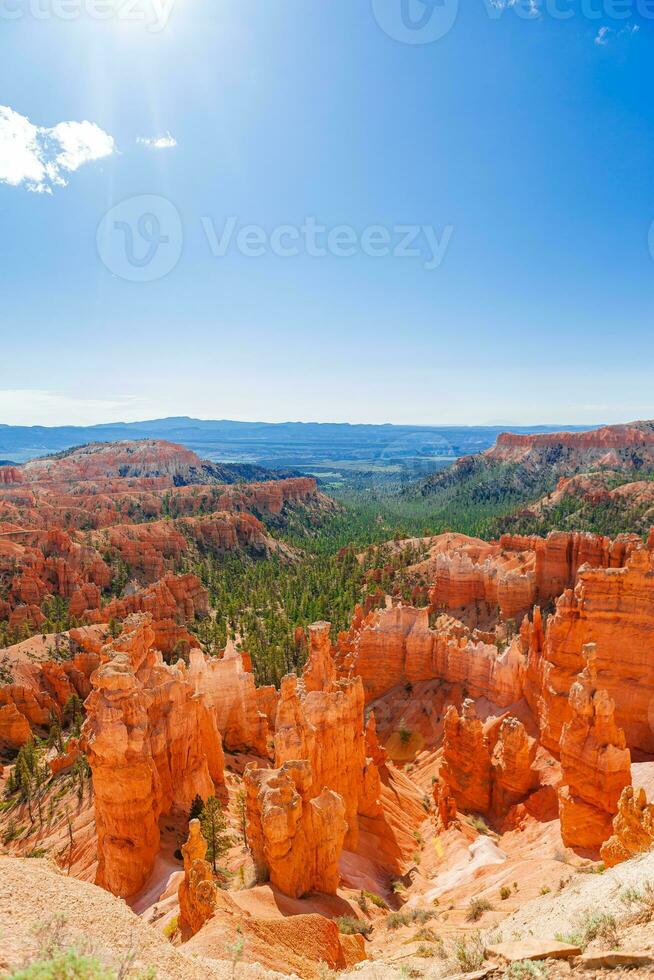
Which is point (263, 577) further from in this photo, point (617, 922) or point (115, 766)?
point (617, 922)

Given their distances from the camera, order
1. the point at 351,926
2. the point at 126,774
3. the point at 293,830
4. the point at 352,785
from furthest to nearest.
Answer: the point at 352,785 < the point at 126,774 < the point at 293,830 < the point at 351,926

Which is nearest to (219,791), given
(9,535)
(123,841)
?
(123,841)

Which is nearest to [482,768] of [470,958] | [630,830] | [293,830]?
[630,830]

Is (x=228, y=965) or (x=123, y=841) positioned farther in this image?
(x=123, y=841)

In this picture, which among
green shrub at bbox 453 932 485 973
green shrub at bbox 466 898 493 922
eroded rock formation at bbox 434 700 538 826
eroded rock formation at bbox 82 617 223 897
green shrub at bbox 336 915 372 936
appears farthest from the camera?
eroded rock formation at bbox 434 700 538 826

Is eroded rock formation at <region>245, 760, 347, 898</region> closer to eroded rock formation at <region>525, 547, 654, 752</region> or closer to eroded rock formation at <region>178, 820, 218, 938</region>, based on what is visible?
eroded rock formation at <region>178, 820, 218, 938</region>

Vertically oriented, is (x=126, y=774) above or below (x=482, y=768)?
above

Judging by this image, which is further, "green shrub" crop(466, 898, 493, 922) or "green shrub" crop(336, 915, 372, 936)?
"green shrub" crop(466, 898, 493, 922)

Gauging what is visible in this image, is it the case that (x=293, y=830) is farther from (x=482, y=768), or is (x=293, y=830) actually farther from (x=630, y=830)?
(x=482, y=768)

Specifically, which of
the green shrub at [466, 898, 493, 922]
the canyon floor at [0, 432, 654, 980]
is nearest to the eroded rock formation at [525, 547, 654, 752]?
the canyon floor at [0, 432, 654, 980]

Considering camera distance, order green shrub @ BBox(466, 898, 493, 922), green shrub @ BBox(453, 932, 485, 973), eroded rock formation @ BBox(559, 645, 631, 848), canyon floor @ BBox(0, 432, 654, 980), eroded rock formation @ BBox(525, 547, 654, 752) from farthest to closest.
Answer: eroded rock formation @ BBox(525, 547, 654, 752) → eroded rock formation @ BBox(559, 645, 631, 848) → green shrub @ BBox(466, 898, 493, 922) → canyon floor @ BBox(0, 432, 654, 980) → green shrub @ BBox(453, 932, 485, 973)

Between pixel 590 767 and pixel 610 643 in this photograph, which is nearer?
pixel 590 767
